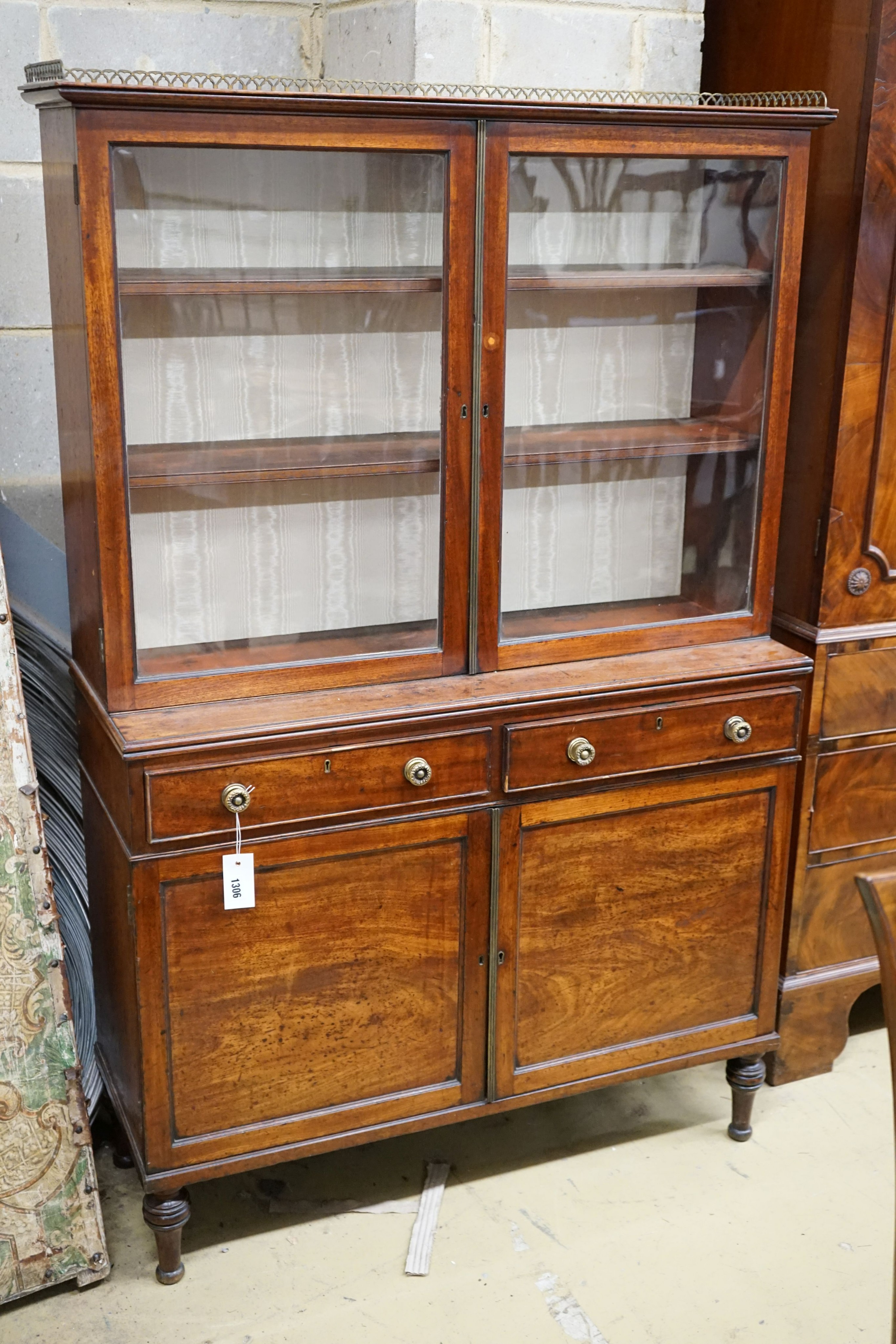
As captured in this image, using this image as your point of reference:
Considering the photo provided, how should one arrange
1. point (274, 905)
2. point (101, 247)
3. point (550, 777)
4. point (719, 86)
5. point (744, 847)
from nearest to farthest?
point (101, 247) → point (274, 905) → point (550, 777) → point (744, 847) → point (719, 86)

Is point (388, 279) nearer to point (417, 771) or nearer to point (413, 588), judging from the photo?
point (413, 588)

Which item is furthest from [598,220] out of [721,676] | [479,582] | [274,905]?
[274,905]

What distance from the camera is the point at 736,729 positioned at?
2.28 metres

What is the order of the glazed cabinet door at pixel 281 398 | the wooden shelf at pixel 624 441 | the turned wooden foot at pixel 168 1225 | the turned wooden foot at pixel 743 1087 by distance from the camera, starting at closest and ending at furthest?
the glazed cabinet door at pixel 281 398, the turned wooden foot at pixel 168 1225, the wooden shelf at pixel 624 441, the turned wooden foot at pixel 743 1087

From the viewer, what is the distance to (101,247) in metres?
1.81

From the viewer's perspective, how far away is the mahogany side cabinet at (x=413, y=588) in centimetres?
194

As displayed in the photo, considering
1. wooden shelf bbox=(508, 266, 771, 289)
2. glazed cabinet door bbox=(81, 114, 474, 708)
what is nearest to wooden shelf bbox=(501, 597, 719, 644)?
glazed cabinet door bbox=(81, 114, 474, 708)

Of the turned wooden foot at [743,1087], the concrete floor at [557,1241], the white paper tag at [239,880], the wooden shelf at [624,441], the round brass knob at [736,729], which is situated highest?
the wooden shelf at [624,441]

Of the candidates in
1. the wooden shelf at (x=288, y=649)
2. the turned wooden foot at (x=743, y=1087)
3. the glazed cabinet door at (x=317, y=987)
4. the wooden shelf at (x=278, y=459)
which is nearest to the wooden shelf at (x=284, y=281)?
the wooden shelf at (x=278, y=459)

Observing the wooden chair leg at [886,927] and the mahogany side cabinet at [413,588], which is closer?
the wooden chair leg at [886,927]

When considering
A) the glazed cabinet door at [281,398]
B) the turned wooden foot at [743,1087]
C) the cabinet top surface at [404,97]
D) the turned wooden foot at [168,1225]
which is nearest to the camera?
the cabinet top surface at [404,97]

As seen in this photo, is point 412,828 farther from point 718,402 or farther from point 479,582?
point 718,402

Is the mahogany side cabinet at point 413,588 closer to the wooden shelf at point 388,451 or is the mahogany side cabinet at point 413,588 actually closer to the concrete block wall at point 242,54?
the wooden shelf at point 388,451

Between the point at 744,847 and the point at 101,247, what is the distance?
1.43 m
